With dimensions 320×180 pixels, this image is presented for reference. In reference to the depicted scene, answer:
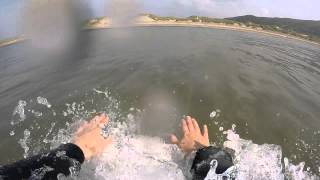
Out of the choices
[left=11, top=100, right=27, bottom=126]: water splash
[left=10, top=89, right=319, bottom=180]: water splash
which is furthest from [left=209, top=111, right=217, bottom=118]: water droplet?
[left=11, top=100, right=27, bottom=126]: water splash

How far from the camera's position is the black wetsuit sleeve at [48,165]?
3.45m

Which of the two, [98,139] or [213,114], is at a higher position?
[98,139]

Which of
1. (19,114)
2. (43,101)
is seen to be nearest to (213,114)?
(43,101)

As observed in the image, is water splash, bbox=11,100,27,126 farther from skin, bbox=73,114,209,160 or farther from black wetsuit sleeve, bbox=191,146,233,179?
Result: black wetsuit sleeve, bbox=191,146,233,179

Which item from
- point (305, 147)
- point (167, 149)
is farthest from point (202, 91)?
point (167, 149)

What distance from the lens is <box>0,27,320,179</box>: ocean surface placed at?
21.1 ft

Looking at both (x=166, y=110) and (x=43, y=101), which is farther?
(x=43, y=101)

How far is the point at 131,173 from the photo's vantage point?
535cm

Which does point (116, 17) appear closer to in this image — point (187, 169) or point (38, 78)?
point (38, 78)

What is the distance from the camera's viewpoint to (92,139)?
444 centimetres

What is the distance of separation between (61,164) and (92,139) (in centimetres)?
81

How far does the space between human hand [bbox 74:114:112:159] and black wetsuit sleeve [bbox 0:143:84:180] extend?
1.30ft

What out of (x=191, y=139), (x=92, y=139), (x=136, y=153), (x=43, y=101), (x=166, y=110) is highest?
(x=92, y=139)

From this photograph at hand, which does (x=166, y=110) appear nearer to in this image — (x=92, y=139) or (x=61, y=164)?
(x=92, y=139)
